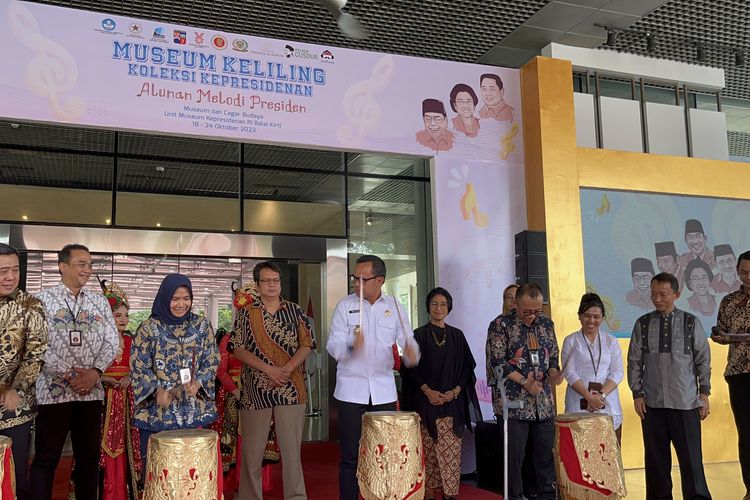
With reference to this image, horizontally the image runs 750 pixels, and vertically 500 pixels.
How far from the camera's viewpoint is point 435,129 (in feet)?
21.7

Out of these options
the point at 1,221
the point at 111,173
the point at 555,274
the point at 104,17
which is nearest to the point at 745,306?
the point at 555,274

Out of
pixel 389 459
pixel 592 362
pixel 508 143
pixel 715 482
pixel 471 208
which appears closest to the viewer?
pixel 389 459

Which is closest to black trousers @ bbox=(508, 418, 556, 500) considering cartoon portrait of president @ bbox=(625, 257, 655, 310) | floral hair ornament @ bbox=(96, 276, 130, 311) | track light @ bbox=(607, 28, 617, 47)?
cartoon portrait of president @ bbox=(625, 257, 655, 310)

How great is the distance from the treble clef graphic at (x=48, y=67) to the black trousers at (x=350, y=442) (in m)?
3.17

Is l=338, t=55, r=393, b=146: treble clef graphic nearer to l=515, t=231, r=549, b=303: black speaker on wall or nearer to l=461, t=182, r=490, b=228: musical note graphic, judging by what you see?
l=461, t=182, r=490, b=228: musical note graphic

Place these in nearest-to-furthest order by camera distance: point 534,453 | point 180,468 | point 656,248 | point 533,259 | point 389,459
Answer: point 180,468, point 389,459, point 534,453, point 533,259, point 656,248

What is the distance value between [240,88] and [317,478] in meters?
3.40

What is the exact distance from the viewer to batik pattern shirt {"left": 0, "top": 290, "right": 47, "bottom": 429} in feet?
11.1

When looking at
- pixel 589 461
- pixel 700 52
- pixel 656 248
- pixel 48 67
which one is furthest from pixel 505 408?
pixel 700 52

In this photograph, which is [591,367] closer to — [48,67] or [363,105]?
[363,105]

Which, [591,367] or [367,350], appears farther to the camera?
[591,367]

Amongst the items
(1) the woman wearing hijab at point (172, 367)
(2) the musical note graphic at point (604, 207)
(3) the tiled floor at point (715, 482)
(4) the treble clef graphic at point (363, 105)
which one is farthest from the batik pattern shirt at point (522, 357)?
(2) the musical note graphic at point (604, 207)

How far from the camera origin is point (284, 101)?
6129 millimetres

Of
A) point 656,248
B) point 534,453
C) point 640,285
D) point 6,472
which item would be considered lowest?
point 534,453
